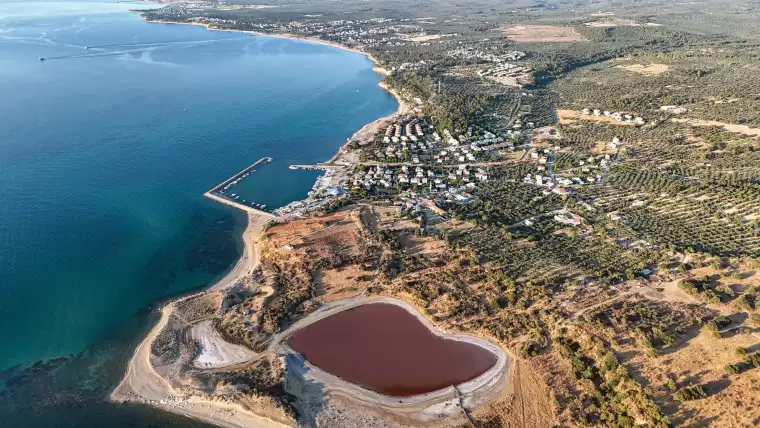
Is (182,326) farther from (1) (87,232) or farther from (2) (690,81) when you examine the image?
(2) (690,81)

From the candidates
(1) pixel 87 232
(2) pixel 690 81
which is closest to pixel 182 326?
(1) pixel 87 232

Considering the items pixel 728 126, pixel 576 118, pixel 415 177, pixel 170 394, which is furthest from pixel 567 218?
pixel 728 126

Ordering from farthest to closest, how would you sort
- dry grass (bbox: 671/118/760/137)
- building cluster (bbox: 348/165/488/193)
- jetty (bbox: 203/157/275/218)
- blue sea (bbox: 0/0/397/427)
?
dry grass (bbox: 671/118/760/137), building cluster (bbox: 348/165/488/193), jetty (bbox: 203/157/275/218), blue sea (bbox: 0/0/397/427)

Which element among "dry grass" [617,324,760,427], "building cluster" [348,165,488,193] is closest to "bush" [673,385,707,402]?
"dry grass" [617,324,760,427]

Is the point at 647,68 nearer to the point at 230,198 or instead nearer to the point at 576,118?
the point at 576,118

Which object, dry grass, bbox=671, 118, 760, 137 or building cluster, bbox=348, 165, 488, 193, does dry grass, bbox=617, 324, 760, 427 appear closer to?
building cluster, bbox=348, 165, 488, 193

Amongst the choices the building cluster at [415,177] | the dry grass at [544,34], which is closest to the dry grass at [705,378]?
the building cluster at [415,177]
